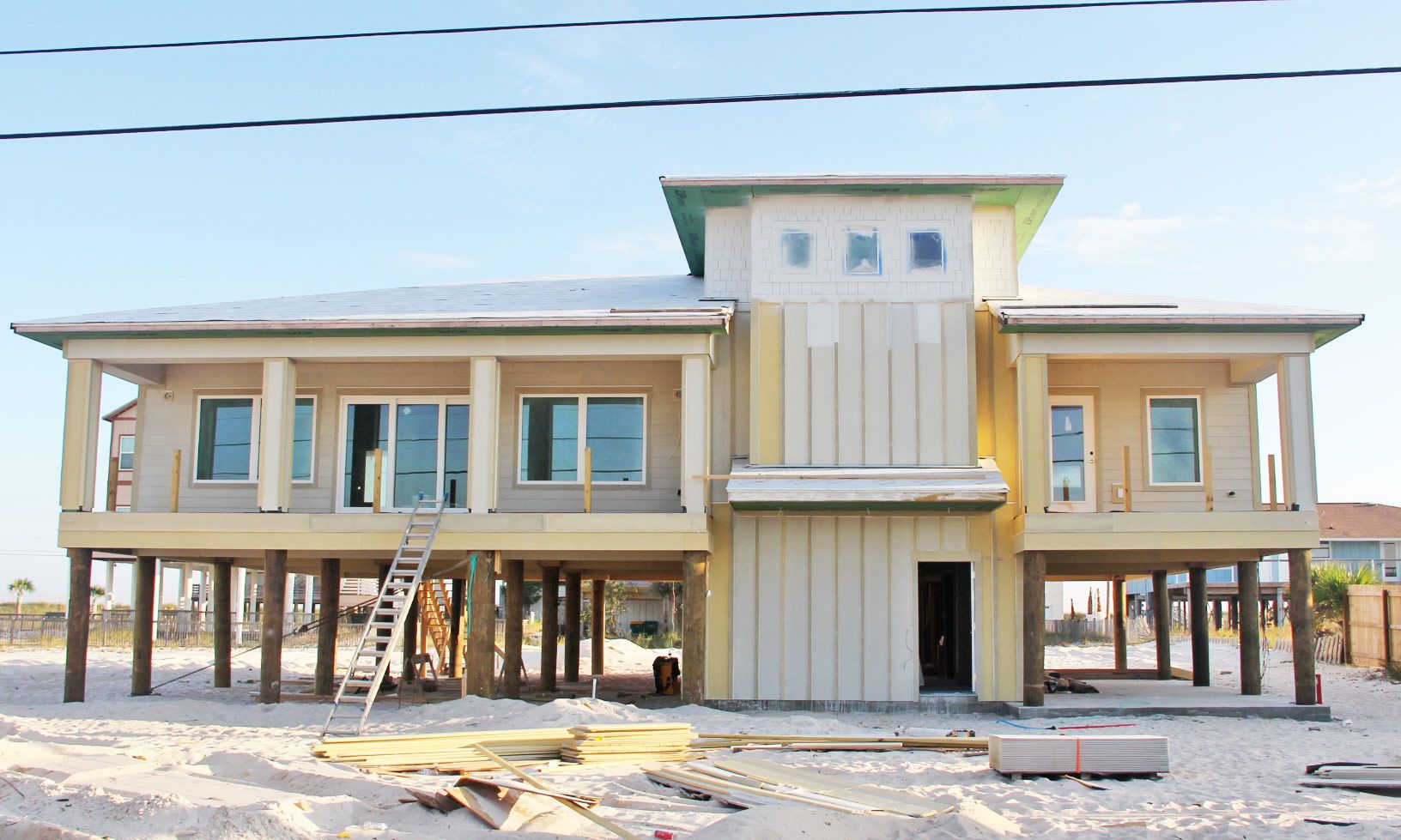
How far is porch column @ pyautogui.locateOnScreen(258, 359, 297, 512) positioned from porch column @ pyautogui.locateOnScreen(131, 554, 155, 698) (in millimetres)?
3390

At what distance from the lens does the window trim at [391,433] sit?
22.4 metres

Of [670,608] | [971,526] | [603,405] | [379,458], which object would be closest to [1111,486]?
[971,526]

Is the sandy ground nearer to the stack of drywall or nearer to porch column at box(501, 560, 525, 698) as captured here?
the stack of drywall

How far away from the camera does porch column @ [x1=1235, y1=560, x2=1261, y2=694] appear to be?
70.1 ft

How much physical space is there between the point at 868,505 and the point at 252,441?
10682 mm

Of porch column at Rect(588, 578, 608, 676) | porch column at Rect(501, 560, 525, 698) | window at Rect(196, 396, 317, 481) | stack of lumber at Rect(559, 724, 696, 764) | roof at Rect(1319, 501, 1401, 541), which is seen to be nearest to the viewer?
stack of lumber at Rect(559, 724, 696, 764)

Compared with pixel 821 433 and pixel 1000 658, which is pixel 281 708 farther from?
pixel 1000 658

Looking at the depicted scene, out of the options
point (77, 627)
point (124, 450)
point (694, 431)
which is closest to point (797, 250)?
point (694, 431)

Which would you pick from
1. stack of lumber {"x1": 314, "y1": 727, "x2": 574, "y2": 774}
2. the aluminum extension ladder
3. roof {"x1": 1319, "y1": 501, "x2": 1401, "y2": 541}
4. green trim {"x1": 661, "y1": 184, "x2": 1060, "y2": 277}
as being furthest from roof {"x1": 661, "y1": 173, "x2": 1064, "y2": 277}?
roof {"x1": 1319, "y1": 501, "x2": 1401, "y2": 541}

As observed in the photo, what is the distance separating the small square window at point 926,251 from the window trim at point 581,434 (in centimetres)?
494

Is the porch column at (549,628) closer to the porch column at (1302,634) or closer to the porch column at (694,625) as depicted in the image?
the porch column at (694,625)

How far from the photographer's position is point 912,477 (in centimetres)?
2027

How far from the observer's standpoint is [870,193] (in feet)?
71.2

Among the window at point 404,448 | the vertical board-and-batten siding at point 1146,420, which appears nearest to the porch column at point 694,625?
the window at point 404,448
